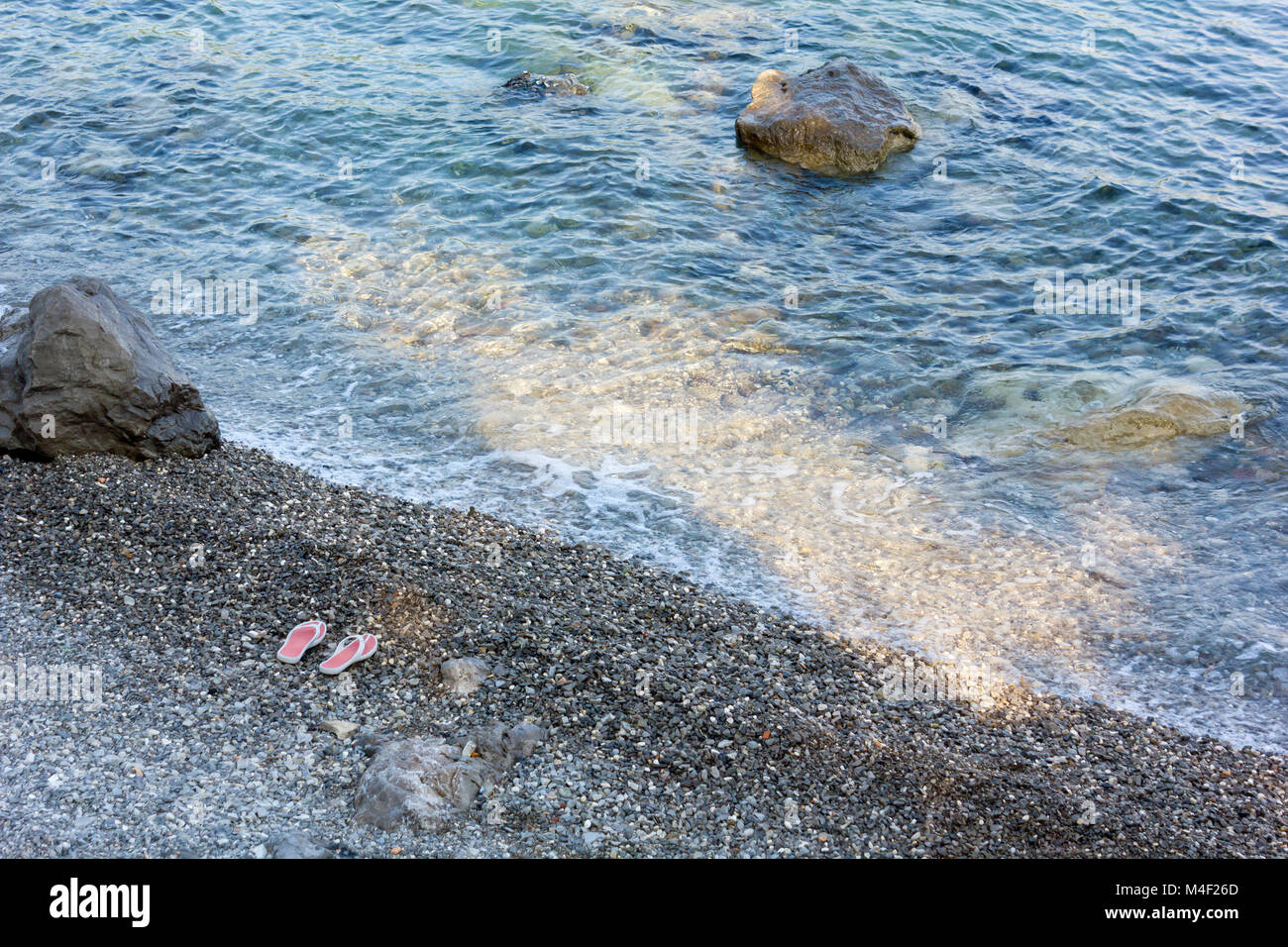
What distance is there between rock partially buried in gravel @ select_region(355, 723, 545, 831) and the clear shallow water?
260cm

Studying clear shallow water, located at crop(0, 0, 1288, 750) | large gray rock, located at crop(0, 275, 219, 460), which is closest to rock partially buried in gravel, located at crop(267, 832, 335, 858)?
clear shallow water, located at crop(0, 0, 1288, 750)

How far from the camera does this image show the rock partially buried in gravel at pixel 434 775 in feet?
17.1

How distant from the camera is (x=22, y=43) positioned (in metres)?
19.3

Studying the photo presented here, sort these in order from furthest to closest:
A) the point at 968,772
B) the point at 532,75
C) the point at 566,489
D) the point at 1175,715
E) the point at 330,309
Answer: the point at 532,75 < the point at 330,309 < the point at 566,489 < the point at 1175,715 < the point at 968,772

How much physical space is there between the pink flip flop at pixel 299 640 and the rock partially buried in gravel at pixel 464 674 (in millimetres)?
857

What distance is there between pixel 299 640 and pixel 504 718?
59.1 inches

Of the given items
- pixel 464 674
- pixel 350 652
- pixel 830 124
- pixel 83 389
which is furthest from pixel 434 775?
pixel 830 124

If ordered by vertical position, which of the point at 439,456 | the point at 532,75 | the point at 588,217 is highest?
the point at 532,75

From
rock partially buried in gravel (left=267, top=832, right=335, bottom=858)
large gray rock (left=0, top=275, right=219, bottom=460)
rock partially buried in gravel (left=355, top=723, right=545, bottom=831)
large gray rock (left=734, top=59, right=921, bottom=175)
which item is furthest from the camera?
large gray rock (left=734, top=59, right=921, bottom=175)

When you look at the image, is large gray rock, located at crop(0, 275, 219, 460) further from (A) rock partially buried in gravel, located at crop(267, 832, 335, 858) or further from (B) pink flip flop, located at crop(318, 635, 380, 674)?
(A) rock partially buried in gravel, located at crop(267, 832, 335, 858)

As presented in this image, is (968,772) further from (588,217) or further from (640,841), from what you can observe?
(588,217)

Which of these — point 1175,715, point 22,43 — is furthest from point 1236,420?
point 22,43

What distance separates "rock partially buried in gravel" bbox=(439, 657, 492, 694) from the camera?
623cm

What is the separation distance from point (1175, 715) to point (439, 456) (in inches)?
256
